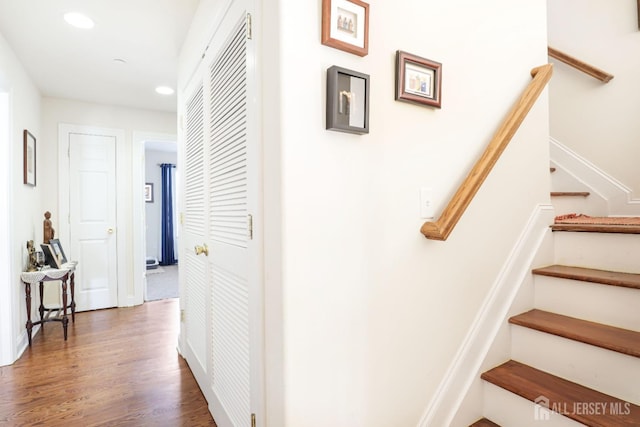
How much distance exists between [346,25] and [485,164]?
29.4 inches

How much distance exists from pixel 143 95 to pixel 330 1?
11.0ft

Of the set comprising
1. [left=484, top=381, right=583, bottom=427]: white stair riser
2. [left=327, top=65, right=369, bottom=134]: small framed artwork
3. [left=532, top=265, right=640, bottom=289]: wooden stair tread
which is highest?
[left=327, top=65, right=369, bottom=134]: small framed artwork

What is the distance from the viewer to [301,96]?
95 centimetres

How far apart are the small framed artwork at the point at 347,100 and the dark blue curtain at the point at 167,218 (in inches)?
273

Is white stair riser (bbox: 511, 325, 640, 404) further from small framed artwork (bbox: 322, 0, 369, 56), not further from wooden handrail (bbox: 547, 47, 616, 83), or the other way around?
wooden handrail (bbox: 547, 47, 616, 83)

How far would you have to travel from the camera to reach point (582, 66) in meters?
2.51

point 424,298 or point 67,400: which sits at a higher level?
point 424,298

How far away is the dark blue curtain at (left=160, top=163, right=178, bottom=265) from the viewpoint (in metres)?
7.00

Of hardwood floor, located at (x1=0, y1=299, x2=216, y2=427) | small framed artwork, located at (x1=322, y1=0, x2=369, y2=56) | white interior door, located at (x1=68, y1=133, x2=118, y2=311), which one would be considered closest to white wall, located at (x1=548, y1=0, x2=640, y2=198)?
small framed artwork, located at (x1=322, y1=0, x2=369, y2=56)

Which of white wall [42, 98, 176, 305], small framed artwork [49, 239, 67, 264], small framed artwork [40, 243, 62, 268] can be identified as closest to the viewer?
small framed artwork [40, 243, 62, 268]

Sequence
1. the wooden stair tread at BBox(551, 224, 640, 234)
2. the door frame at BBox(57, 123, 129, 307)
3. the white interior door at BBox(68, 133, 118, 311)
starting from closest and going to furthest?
the wooden stair tread at BBox(551, 224, 640, 234), the white interior door at BBox(68, 133, 118, 311), the door frame at BBox(57, 123, 129, 307)

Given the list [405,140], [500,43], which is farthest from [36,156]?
[500,43]

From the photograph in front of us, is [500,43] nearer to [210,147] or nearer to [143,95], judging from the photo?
[210,147]

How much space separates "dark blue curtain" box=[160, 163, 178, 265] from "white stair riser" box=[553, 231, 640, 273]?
23.0ft
